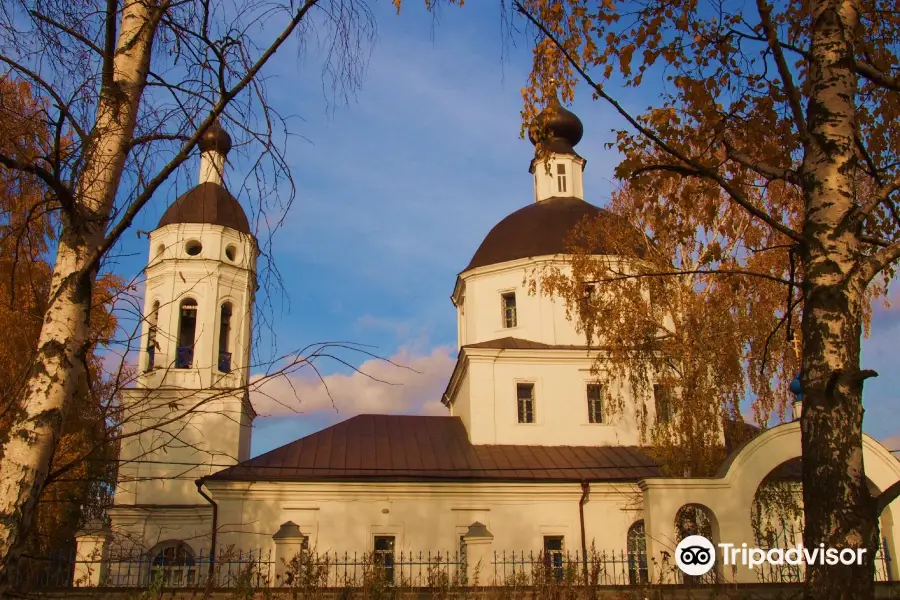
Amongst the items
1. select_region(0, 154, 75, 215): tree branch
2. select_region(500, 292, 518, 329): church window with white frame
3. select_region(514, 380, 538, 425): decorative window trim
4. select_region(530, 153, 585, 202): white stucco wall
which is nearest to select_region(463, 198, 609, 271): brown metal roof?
select_region(530, 153, 585, 202): white stucco wall

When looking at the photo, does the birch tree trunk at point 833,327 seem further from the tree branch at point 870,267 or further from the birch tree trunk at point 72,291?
the birch tree trunk at point 72,291

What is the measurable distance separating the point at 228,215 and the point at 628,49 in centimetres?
422

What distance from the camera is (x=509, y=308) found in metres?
25.1

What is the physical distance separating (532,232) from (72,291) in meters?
22.3

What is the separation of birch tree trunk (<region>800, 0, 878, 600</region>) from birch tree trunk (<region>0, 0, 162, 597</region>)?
382cm

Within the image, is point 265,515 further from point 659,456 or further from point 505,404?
point 659,456

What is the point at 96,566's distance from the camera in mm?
14758

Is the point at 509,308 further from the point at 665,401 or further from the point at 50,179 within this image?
the point at 50,179

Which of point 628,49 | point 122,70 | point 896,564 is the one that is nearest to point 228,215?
point 122,70

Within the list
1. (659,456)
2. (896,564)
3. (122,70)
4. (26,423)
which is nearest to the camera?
(26,423)

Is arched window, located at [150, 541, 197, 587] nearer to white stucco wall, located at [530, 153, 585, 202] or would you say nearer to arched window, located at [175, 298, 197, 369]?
arched window, located at [175, 298, 197, 369]

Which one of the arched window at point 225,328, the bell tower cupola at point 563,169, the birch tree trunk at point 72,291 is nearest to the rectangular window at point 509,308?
the bell tower cupola at point 563,169

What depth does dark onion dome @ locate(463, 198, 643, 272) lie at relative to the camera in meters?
25.0

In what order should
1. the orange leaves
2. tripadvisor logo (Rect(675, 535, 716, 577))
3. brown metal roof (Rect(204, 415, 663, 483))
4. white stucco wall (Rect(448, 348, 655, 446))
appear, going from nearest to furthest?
the orange leaves, tripadvisor logo (Rect(675, 535, 716, 577)), brown metal roof (Rect(204, 415, 663, 483)), white stucco wall (Rect(448, 348, 655, 446))
